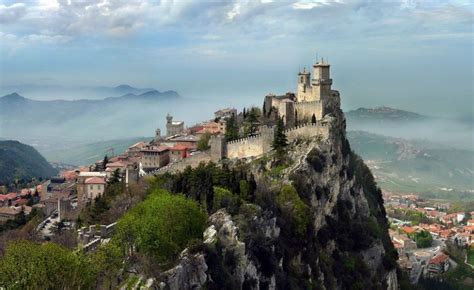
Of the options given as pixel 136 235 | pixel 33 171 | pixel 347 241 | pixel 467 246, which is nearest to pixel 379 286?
pixel 347 241

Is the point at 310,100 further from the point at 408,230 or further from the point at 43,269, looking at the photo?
the point at 408,230

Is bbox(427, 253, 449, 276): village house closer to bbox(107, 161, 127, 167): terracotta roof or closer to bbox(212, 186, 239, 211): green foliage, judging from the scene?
bbox(107, 161, 127, 167): terracotta roof

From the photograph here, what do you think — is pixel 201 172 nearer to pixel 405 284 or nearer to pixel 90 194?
pixel 90 194

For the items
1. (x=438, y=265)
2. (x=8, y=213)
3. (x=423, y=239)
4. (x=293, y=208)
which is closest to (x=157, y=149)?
(x=8, y=213)

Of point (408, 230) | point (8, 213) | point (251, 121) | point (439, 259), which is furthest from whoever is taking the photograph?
point (408, 230)

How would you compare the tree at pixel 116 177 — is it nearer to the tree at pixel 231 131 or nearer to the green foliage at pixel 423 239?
the tree at pixel 231 131

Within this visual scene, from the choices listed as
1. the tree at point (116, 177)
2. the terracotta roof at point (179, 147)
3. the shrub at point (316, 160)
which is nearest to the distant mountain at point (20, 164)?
the terracotta roof at point (179, 147)

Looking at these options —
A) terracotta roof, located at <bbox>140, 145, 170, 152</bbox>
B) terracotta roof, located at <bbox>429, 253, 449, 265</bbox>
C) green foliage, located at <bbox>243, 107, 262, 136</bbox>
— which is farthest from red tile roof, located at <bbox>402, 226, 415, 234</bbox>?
terracotta roof, located at <bbox>140, 145, 170, 152</bbox>
